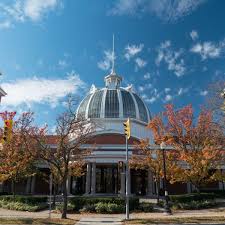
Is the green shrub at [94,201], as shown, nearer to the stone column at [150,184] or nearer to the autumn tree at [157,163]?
the autumn tree at [157,163]

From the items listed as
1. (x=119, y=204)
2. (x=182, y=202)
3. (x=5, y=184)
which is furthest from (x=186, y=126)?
(x=5, y=184)

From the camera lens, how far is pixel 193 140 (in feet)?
107

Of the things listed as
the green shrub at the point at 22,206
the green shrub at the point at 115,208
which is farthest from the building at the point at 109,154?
the green shrub at the point at 115,208

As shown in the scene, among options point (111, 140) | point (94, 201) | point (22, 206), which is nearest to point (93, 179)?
point (111, 140)

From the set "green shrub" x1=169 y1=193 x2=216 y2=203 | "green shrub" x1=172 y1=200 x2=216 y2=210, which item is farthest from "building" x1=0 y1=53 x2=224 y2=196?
"green shrub" x1=172 y1=200 x2=216 y2=210

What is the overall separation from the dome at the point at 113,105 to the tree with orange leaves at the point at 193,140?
23835 millimetres

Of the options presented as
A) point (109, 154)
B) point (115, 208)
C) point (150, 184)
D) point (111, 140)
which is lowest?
point (115, 208)

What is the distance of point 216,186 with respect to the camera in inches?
1965

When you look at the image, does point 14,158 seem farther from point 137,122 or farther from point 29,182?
point 137,122

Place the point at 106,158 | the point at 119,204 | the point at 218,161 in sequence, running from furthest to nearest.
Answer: the point at 106,158
the point at 218,161
the point at 119,204

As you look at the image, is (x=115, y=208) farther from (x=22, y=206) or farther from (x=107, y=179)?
(x=107, y=179)

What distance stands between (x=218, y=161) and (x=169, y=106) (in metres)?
8.21

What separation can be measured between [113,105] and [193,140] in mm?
28586

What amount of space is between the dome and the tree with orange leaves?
2384 cm
